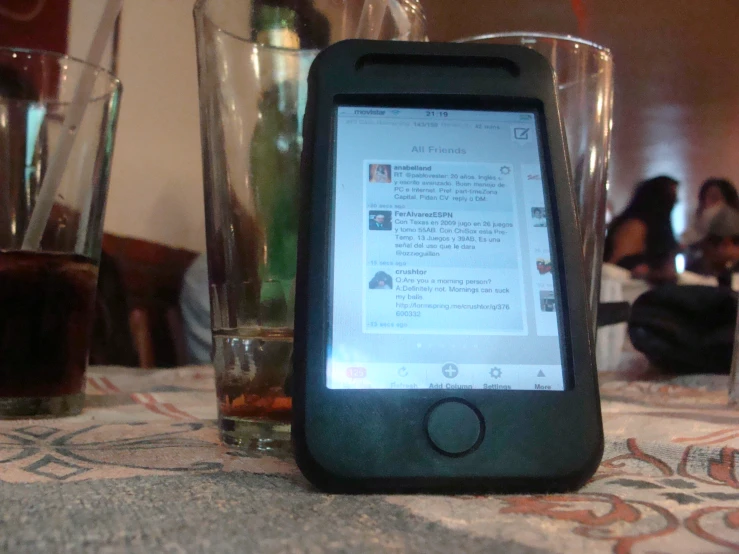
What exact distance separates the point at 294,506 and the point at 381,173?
0.14 meters

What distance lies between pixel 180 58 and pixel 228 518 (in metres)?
0.61

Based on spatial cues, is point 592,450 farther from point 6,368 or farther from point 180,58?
point 180,58

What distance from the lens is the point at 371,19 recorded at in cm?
32

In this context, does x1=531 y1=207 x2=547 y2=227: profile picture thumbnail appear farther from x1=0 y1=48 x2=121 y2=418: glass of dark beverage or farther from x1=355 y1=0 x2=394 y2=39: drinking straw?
x1=0 y1=48 x2=121 y2=418: glass of dark beverage

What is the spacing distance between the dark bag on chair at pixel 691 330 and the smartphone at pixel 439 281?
1.33ft

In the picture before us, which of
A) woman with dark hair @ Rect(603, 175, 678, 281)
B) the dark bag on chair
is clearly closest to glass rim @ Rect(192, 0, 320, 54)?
the dark bag on chair

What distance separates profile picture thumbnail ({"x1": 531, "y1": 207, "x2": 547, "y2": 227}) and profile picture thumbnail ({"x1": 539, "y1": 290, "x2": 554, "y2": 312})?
0.10 ft

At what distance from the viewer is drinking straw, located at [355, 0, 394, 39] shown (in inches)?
12.5

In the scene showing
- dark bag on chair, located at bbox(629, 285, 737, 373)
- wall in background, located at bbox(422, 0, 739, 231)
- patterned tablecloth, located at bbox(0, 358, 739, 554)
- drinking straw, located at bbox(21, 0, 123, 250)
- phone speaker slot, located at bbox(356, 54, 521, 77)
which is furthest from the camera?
wall in background, located at bbox(422, 0, 739, 231)

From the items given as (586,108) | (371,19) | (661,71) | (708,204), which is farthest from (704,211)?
(371,19)

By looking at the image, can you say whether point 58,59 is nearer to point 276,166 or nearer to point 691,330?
point 276,166

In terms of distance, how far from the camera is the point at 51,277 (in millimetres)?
366

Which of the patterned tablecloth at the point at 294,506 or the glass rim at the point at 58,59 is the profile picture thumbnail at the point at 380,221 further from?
the glass rim at the point at 58,59

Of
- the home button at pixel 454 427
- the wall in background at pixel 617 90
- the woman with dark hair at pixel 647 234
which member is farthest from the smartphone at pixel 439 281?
the woman with dark hair at pixel 647 234
